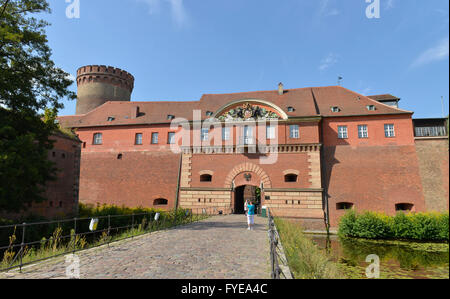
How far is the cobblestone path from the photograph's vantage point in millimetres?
6145

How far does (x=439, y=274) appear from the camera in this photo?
1.35 metres

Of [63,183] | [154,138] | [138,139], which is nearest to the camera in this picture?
[63,183]

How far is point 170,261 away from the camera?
7.29m

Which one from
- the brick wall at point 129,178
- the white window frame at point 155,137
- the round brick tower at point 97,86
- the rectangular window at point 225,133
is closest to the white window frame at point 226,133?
the rectangular window at point 225,133

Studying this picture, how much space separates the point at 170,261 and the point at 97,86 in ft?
112

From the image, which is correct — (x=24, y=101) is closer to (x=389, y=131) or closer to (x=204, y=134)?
(x=204, y=134)

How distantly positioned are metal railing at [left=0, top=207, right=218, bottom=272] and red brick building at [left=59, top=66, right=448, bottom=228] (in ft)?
23.9

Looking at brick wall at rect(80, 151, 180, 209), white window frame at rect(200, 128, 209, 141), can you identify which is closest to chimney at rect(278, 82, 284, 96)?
white window frame at rect(200, 128, 209, 141)

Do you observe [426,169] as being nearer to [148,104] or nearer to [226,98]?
[226,98]

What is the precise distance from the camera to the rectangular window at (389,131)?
22156mm

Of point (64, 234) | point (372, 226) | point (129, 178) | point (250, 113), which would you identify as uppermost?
point (250, 113)

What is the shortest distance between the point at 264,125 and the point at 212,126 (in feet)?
15.0

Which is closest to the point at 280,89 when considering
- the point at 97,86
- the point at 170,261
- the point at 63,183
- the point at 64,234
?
the point at 63,183
